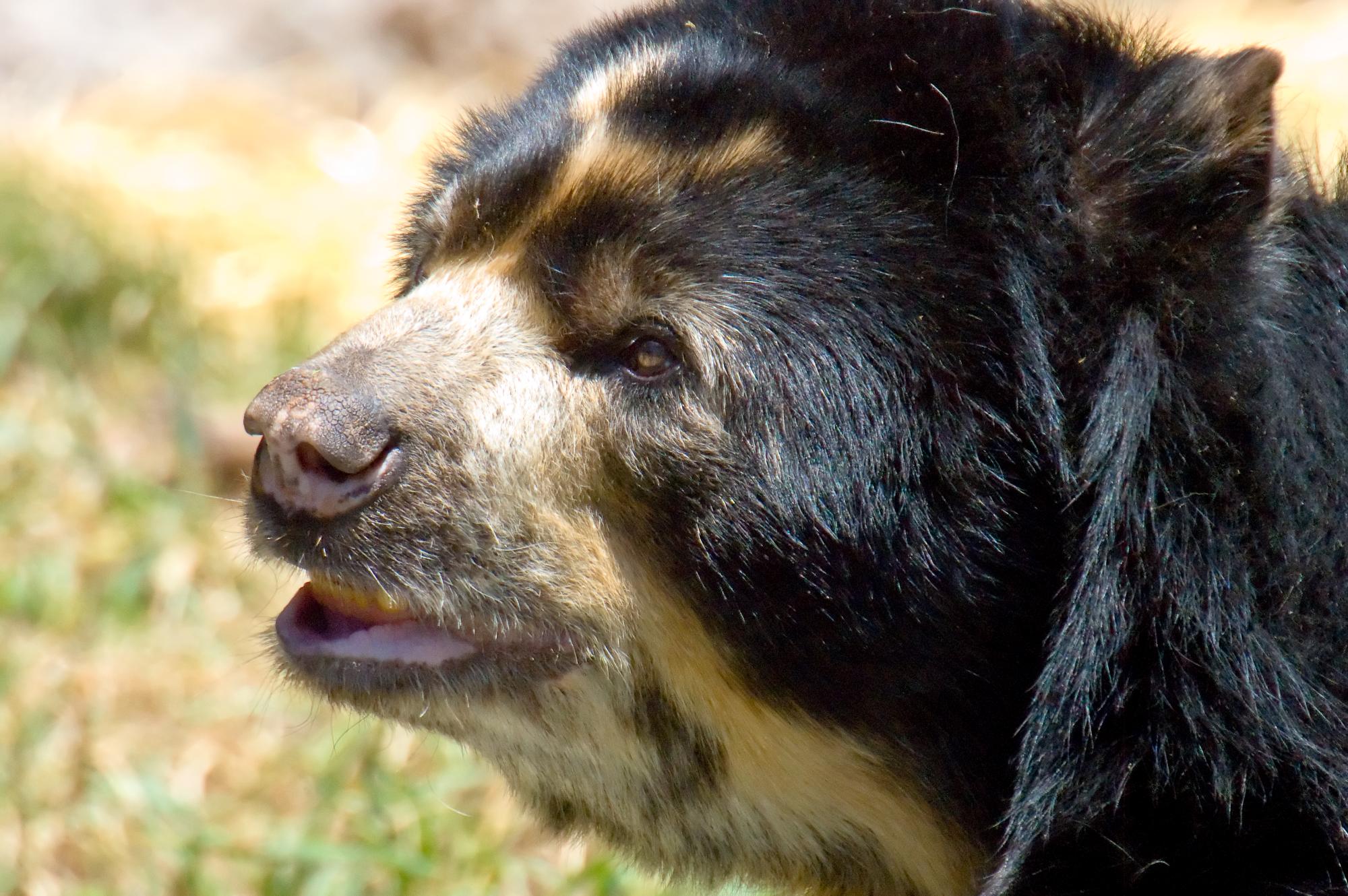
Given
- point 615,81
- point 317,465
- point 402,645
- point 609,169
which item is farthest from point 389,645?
point 615,81

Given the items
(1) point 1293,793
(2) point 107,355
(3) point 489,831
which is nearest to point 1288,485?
(1) point 1293,793

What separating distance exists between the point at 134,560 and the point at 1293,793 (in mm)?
4194

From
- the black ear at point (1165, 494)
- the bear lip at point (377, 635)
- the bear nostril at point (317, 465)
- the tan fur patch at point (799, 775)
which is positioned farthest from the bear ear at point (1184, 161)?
the bear nostril at point (317, 465)

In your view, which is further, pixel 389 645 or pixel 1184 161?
pixel 389 645

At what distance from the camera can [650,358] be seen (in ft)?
9.20

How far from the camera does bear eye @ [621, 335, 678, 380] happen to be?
279 cm

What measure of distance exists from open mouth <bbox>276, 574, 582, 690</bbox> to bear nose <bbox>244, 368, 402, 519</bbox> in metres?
0.18

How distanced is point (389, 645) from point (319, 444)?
449mm

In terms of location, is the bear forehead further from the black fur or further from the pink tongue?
the pink tongue

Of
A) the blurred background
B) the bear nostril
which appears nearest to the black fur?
the bear nostril

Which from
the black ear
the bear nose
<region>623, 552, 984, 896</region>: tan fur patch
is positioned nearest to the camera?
the black ear

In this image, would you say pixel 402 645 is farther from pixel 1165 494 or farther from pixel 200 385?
pixel 200 385

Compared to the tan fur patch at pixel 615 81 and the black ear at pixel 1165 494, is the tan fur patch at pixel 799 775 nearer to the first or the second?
the black ear at pixel 1165 494

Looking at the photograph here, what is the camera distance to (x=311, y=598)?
300 centimetres
